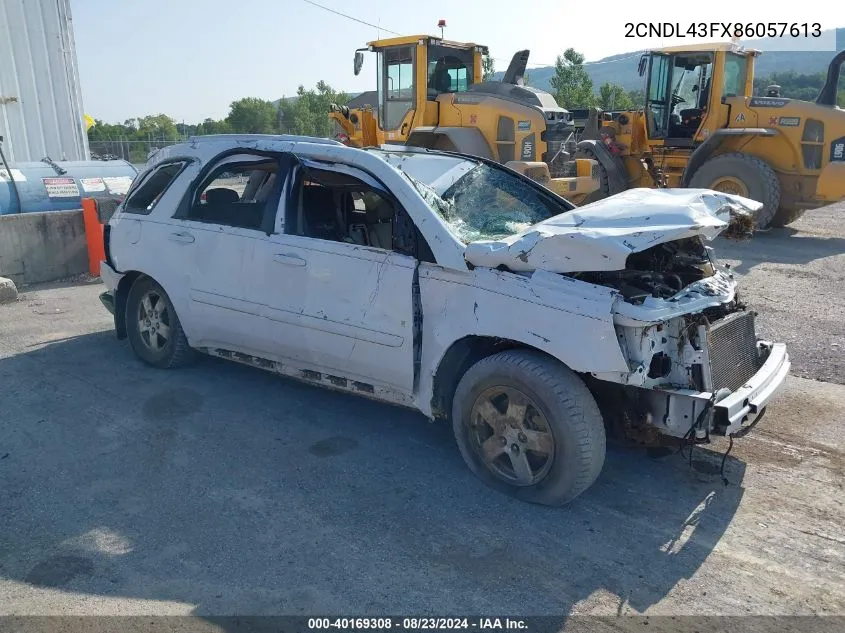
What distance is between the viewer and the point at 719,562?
3426mm

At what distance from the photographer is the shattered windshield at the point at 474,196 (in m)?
4.52

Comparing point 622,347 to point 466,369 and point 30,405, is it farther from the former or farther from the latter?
point 30,405

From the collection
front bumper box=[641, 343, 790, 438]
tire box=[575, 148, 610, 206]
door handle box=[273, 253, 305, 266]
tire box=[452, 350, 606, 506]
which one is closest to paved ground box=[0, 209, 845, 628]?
tire box=[452, 350, 606, 506]

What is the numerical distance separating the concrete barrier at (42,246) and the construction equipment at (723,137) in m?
8.74

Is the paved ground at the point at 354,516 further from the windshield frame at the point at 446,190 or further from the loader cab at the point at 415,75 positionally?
the loader cab at the point at 415,75

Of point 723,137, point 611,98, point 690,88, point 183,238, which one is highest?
point 611,98

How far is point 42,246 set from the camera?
9.52 m

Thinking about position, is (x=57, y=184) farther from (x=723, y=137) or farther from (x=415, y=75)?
(x=723, y=137)

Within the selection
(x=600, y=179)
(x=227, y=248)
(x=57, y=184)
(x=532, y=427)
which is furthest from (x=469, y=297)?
(x=600, y=179)

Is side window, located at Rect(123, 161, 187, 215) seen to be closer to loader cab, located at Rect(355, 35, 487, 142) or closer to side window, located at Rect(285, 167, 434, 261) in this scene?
side window, located at Rect(285, 167, 434, 261)

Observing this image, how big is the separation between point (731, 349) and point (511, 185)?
1948 millimetres

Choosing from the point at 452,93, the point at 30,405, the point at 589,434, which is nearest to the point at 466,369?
the point at 589,434

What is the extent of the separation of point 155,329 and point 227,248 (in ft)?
4.09

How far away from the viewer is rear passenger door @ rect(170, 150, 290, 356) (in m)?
5.10
